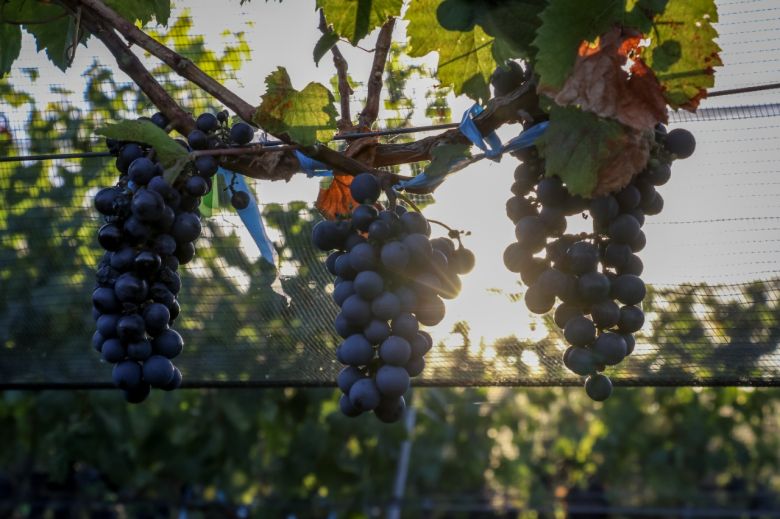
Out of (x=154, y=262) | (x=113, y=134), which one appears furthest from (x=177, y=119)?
(x=154, y=262)

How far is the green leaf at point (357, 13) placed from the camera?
140 centimetres

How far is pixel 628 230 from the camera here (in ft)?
4.04

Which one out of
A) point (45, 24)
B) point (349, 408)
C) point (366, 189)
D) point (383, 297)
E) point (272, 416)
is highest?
point (272, 416)

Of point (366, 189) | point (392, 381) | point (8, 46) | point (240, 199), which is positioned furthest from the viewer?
point (8, 46)

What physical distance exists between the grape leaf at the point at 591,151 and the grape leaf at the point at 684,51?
80 mm

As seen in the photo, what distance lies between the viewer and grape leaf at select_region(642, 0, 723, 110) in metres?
1.19

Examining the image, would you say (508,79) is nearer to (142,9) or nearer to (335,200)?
(335,200)

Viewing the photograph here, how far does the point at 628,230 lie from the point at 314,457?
425 cm

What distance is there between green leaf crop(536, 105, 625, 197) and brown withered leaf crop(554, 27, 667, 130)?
3 cm

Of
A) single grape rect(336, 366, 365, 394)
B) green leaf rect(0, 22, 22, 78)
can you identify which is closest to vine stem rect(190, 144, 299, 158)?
single grape rect(336, 366, 365, 394)

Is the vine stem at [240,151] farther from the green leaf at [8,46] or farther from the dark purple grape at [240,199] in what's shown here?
the green leaf at [8,46]

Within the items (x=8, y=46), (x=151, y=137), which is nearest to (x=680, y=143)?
(x=151, y=137)

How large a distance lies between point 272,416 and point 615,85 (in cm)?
426

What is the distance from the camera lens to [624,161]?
1184mm
